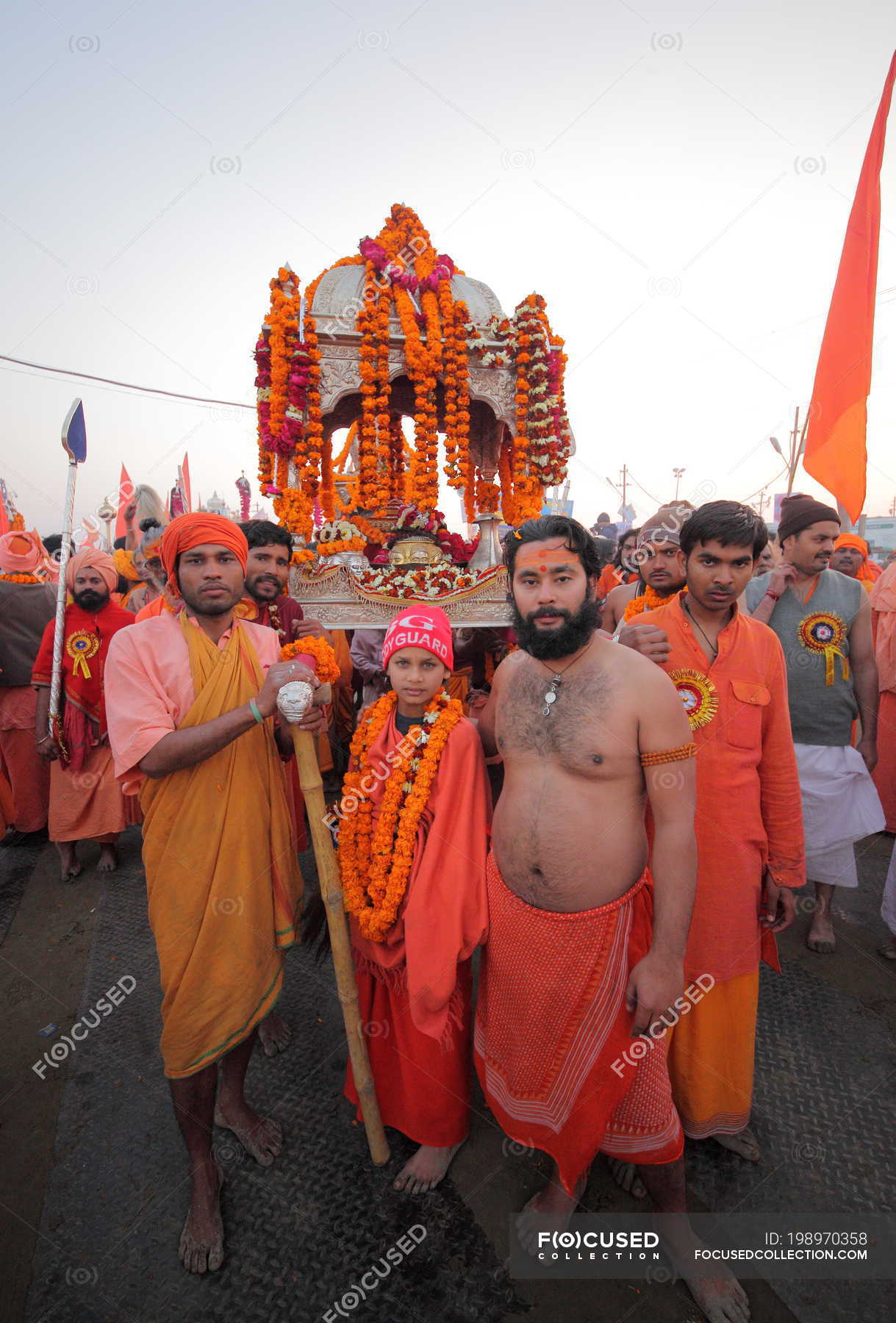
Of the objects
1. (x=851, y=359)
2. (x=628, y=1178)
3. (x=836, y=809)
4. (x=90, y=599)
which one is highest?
(x=851, y=359)

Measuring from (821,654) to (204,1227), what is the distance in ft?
12.8

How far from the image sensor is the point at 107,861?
455 centimetres

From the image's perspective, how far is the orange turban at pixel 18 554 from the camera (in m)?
5.13

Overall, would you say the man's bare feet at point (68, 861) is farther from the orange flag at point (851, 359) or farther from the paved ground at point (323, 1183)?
the orange flag at point (851, 359)

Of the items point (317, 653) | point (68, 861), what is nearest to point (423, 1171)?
point (317, 653)

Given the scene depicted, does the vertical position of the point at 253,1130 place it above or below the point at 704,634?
below

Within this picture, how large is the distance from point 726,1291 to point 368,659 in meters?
4.60

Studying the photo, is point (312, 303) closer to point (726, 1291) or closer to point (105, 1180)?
point (105, 1180)

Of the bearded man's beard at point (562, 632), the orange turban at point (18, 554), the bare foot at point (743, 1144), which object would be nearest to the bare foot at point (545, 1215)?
the bare foot at point (743, 1144)

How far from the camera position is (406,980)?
82.1 inches

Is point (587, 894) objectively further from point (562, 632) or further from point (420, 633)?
point (420, 633)

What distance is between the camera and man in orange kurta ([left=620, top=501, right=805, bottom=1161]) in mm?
2090

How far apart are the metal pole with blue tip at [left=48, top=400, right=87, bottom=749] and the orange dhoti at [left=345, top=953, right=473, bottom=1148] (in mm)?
3474

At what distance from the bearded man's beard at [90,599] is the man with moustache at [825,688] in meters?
4.79
